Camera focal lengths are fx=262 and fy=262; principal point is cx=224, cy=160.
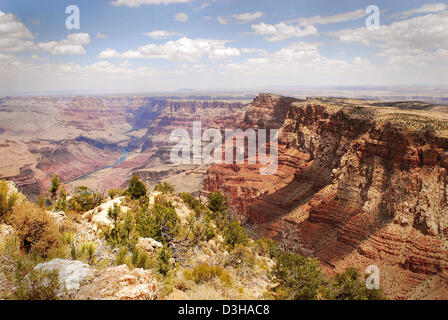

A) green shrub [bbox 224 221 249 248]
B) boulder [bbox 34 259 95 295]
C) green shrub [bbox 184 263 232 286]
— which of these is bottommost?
green shrub [bbox 224 221 249 248]

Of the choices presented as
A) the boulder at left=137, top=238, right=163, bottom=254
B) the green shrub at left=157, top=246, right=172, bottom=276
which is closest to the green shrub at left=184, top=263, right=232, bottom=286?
the green shrub at left=157, top=246, right=172, bottom=276

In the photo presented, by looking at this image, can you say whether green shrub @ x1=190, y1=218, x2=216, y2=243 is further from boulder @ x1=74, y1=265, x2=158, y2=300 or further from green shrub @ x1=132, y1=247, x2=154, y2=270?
boulder @ x1=74, y1=265, x2=158, y2=300

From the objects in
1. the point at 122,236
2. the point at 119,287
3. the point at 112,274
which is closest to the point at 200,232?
the point at 122,236

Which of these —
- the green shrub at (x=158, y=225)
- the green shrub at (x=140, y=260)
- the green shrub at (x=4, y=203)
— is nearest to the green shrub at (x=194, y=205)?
the green shrub at (x=158, y=225)

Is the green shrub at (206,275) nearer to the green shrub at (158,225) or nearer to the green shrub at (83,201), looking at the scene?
the green shrub at (158,225)

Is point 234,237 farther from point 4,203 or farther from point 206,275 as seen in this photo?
point 4,203
